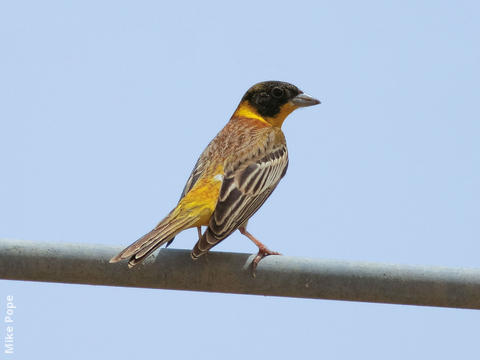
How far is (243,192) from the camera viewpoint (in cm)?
721

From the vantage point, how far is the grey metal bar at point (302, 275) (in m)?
4.20

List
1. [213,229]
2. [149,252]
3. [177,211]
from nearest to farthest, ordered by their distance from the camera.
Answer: [149,252], [213,229], [177,211]

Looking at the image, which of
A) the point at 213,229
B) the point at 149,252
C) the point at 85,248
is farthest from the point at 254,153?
the point at 85,248

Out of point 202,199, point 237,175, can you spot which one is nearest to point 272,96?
point 237,175

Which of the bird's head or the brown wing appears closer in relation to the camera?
the brown wing

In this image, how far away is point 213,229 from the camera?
6.31 meters

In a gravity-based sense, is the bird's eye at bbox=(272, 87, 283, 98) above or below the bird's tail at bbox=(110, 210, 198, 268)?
above

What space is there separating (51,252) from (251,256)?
1.19m

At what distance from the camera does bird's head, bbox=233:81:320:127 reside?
30.8 feet

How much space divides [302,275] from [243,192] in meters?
2.95

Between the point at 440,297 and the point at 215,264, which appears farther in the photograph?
the point at 215,264

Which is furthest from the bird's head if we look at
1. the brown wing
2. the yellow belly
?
the yellow belly

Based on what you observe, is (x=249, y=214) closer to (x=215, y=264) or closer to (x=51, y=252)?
(x=215, y=264)

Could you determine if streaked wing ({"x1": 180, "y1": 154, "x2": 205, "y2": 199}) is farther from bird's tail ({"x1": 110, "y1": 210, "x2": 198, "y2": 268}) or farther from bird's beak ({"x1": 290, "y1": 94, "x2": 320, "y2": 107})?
bird's beak ({"x1": 290, "y1": 94, "x2": 320, "y2": 107})
